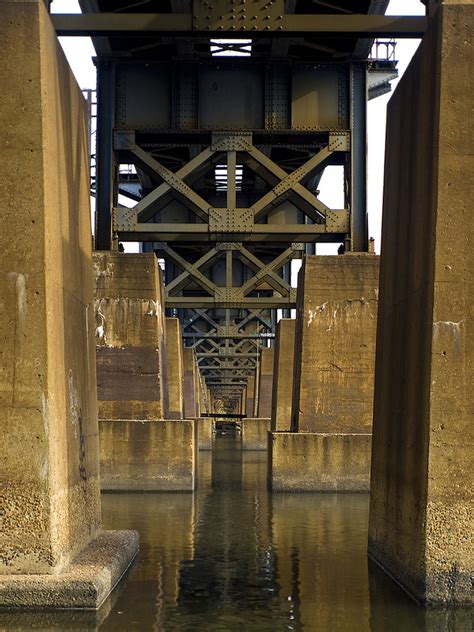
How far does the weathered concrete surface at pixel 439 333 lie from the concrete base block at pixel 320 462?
1078 cm

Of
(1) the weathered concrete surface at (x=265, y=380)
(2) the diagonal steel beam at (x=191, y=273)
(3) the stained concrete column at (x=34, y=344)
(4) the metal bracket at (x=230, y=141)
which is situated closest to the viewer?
(3) the stained concrete column at (x=34, y=344)

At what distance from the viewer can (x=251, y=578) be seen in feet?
37.0

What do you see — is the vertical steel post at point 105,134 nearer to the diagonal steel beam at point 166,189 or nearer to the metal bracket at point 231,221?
the diagonal steel beam at point 166,189

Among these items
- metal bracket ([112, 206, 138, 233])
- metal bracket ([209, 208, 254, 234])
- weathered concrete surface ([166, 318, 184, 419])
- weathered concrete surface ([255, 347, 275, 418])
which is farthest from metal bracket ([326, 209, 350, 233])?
weathered concrete surface ([255, 347, 275, 418])

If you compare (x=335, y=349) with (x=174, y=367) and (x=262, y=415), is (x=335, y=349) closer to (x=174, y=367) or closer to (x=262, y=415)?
(x=174, y=367)

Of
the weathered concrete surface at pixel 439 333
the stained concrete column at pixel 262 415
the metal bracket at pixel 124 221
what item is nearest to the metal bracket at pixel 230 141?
the metal bracket at pixel 124 221

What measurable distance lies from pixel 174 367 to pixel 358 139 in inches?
573

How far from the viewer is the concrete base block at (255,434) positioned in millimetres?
48344

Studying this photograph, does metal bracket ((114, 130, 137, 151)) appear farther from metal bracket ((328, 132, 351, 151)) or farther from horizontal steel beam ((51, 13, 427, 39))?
horizontal steel beam ((51, 13, 427, 39))

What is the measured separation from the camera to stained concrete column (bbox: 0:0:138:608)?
354 inches

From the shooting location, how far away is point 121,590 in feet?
33.7

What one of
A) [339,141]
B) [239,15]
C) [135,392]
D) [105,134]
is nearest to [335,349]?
[135,392]

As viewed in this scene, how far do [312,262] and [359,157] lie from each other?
2958mm

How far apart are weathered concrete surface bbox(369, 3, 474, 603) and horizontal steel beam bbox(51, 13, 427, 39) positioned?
0.45 meters
